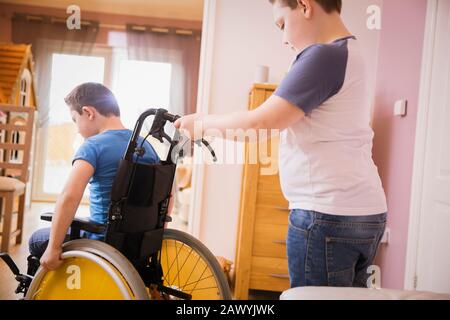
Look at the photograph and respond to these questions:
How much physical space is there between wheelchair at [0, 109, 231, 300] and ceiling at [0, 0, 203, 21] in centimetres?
267

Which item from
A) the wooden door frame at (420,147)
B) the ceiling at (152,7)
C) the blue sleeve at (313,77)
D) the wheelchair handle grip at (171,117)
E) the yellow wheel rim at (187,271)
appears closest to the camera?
the blue sleeve at (313,77)

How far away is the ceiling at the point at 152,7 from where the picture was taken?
330cm

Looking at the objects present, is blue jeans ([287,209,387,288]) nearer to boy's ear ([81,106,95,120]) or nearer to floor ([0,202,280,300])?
boy's ear ([81,106,95,120])

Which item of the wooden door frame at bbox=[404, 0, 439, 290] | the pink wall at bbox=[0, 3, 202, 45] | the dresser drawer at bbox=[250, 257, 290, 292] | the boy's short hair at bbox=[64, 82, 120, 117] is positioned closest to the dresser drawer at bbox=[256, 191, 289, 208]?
the dresser drawer at bbox=[250, 257, 290, 292]

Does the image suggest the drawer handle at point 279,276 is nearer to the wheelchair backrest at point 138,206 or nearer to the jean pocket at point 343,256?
the wheelchair backrest at point 138,206

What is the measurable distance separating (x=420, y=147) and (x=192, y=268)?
3.36ft

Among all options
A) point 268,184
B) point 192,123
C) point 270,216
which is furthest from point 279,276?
point 192,123

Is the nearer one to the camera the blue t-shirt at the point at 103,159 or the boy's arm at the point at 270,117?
the boy's arm at the point at 270,117

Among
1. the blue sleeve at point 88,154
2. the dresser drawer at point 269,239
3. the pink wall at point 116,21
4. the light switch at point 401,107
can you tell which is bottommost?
the dresser drawer at point 269,239

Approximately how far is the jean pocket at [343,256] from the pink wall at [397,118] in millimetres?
1112

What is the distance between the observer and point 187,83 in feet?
15.1

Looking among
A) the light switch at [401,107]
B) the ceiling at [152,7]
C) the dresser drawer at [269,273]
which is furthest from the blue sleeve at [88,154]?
the ceiling at [152,7]
